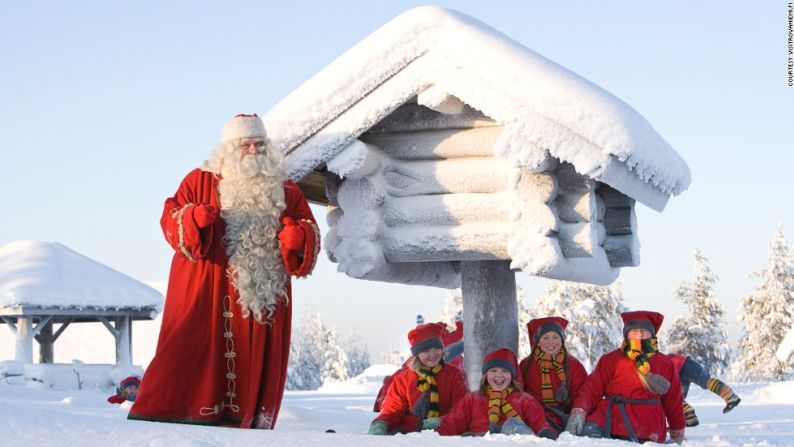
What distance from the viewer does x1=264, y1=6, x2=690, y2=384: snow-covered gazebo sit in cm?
616

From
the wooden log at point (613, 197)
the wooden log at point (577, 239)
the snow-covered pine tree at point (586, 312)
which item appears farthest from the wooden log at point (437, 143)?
the snow-covered pine tree at point (586, 312)

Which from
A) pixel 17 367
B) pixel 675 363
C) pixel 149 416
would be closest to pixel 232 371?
pixel 149 416

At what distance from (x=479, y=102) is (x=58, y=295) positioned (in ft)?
55.2

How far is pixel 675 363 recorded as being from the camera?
7.34 metres

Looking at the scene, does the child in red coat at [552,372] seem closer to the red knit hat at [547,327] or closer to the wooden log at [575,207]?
the red knit hat at [547,327]

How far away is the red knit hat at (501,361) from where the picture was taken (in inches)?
250

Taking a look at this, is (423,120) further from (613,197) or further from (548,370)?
(548,370)

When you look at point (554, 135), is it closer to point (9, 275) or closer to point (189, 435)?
point (189, 435)

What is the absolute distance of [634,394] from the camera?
6.64 meters

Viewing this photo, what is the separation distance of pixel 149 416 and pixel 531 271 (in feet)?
7.86

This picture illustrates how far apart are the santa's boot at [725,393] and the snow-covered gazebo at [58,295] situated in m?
16.7

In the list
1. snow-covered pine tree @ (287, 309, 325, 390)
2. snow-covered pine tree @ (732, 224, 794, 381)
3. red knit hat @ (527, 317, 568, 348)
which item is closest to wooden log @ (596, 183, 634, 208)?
red knit hat @ (527, 317, 568, 348)

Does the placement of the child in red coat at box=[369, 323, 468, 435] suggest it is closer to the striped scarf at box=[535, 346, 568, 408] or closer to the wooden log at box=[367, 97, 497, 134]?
the striped scarf at box=[535, 346, 568, 408]

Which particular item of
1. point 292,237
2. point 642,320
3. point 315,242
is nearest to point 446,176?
point 315,242
